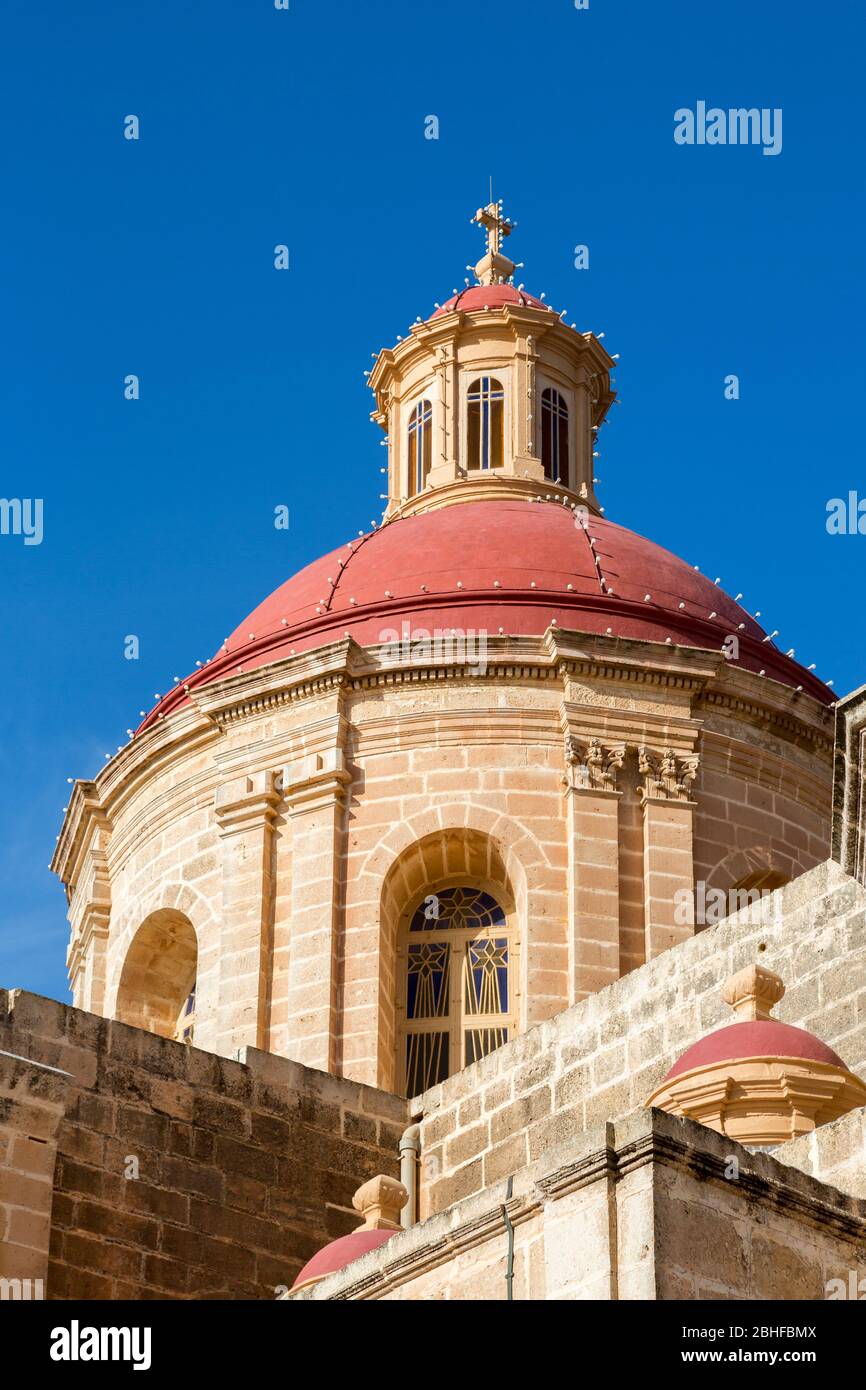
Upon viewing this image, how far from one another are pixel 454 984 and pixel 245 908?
83.0 inches

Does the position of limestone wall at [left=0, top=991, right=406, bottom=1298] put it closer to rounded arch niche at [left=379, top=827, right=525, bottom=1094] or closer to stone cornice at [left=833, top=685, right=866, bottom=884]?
rounded arch niche at [left=379, top=827, right=525, bottom=1094]

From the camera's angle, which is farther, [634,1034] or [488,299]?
[488,299]

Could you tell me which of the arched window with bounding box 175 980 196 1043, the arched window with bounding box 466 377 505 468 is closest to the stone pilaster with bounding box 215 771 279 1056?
the arched window with bounding box 175 980 196 1043

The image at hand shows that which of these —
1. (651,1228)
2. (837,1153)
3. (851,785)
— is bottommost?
(651,1228)

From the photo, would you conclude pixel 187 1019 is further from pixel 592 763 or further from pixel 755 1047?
pixel 755 1047

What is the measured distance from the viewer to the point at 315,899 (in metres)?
26.2

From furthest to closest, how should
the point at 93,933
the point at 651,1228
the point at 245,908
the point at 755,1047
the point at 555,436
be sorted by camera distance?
the point at 555,436, the point at 93,933, the point at 245,908, the point at 755,1047, the point at 651,1228

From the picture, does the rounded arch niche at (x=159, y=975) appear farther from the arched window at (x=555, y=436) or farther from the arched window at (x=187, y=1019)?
the arched window at (x=555, y=436)

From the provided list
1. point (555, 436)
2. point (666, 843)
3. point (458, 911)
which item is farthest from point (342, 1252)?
point (555, 436)

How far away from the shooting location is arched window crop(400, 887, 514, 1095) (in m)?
25.7

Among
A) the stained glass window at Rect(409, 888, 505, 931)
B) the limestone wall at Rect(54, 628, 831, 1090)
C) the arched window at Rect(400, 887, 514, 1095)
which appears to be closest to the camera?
the arched window at Rect(400, 887, 514, 1095)

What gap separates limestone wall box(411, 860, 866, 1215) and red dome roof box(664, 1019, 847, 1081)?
182cm

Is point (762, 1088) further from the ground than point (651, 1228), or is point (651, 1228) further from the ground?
point (762, 1088)

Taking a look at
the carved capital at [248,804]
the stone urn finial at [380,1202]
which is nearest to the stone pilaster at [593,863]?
the carved capital at [248,804]
